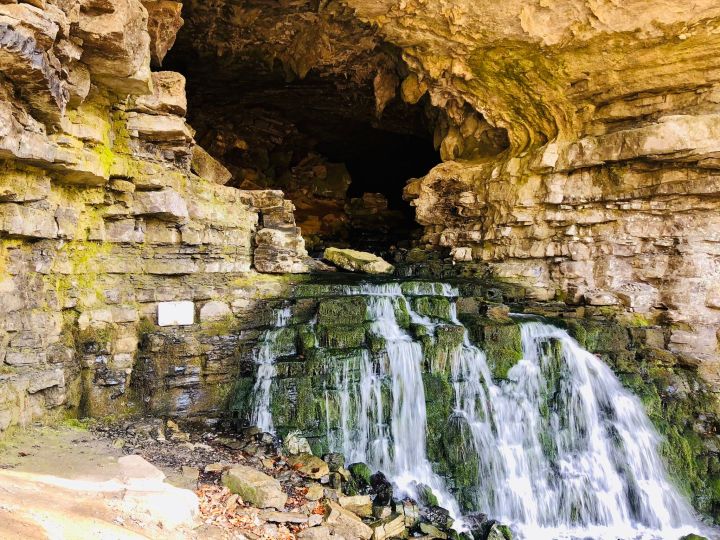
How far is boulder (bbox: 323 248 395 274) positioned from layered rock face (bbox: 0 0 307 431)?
2077 millimetres

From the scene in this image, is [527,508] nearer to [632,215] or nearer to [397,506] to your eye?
[397,506]

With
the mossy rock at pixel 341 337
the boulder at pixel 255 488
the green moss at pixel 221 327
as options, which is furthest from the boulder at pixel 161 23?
the boulder at pixel 255 488

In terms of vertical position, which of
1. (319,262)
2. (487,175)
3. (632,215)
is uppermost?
(487,175)

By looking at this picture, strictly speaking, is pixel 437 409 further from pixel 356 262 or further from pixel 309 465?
pixel 356 262

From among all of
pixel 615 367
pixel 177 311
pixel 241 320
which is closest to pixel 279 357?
pixel 241 320

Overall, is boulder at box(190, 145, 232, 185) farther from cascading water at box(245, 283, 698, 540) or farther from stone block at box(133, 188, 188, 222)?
cascading water at box(245, 283, 698, 540)

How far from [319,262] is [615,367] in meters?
6.00

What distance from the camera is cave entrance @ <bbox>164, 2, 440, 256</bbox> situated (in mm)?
11562

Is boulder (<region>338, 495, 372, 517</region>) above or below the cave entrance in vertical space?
below

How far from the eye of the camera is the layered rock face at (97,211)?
216 inches

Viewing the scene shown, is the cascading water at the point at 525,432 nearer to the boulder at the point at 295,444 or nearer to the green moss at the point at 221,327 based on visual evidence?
the boulder at the point at 295,444

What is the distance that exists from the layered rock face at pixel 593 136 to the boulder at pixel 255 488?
7571 mm

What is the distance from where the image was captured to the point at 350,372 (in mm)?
7395

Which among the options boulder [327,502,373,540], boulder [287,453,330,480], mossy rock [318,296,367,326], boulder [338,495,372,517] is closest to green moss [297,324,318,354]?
mossy rock [318,296,367,326]
